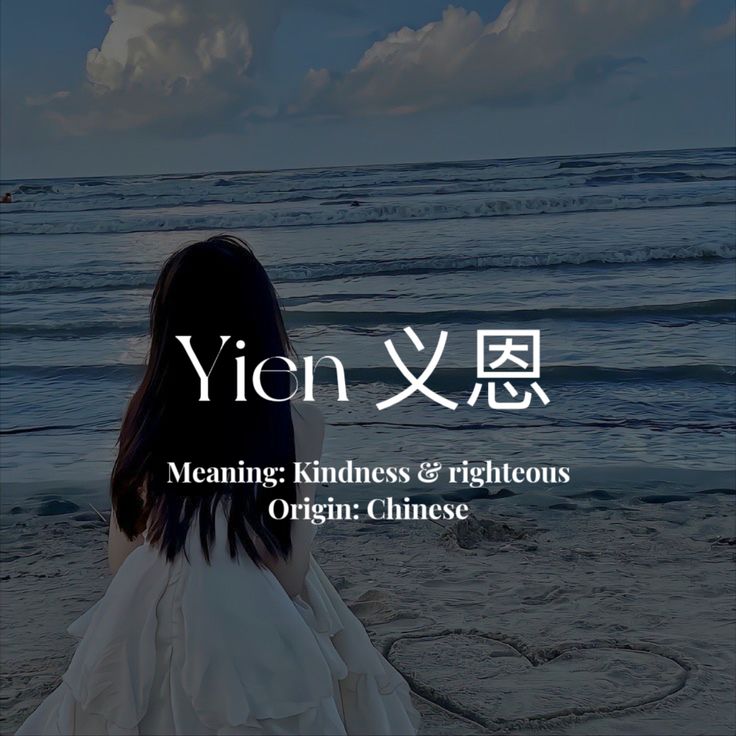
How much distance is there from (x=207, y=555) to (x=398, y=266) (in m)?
11.4

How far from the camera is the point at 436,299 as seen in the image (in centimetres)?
1103

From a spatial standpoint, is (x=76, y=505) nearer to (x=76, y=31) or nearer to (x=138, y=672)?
(x=138, y=672)

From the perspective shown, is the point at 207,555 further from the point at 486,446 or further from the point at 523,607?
the point at 486,446

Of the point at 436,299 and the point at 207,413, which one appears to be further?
the point at 436,299

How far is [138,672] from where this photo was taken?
5.53 ft

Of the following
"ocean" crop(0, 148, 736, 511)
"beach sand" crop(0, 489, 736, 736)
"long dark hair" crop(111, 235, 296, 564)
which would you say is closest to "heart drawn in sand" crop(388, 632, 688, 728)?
"beach sand" crop(0, 489, 736, 736)

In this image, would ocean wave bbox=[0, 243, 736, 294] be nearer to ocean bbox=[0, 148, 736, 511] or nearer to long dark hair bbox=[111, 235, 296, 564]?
ocean bbox=[0, 148, 736, 511]

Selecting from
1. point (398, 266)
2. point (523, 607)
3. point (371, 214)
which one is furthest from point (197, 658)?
point (371, 214)

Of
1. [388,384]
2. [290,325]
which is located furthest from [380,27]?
[388,384]

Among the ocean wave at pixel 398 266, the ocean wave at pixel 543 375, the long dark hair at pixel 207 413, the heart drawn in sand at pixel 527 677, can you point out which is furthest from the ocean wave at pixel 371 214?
the long dark hair at pixel 207 413

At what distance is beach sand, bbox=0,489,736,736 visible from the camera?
2.92 metres

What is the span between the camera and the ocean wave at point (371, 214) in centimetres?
1708

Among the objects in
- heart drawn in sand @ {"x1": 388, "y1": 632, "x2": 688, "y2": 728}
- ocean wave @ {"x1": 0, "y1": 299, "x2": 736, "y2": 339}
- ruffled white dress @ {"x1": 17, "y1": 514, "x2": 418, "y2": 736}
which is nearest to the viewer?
ruffled white dress @ {"x1": 17, "y1": 514, "x2": 418, "y2": 736}

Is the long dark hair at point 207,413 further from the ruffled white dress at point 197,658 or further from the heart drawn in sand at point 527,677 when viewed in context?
the heart drawn in sand at point 527,677
